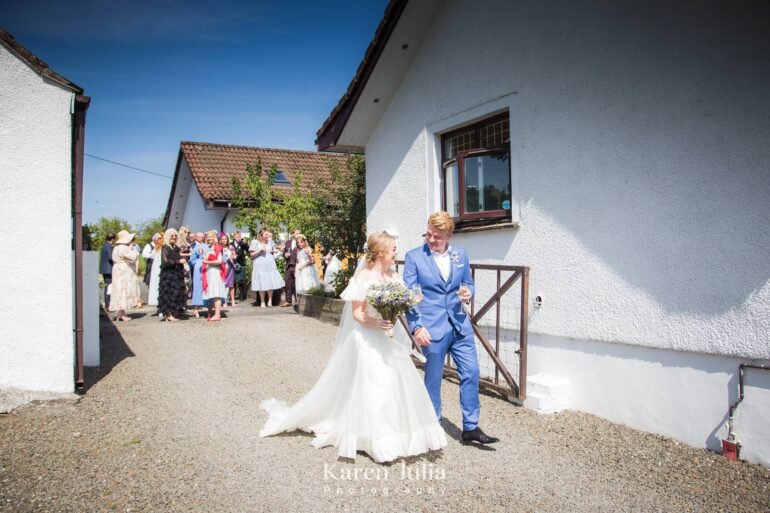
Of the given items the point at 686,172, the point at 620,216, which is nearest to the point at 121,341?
the point at 620,216

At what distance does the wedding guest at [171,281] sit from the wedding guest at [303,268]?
138 inches

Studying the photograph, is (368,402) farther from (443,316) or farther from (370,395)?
(443,316)

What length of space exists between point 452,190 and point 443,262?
336 cm

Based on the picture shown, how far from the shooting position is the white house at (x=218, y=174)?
22.9 meters

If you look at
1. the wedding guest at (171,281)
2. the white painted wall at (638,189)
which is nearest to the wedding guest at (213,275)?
the wedding guest at (171,281)

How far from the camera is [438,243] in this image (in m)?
5.12

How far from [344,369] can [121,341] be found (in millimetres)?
6842

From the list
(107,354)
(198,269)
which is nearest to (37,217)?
(107,354)

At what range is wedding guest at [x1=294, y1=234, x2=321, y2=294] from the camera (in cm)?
1549

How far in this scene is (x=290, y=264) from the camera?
51.0 feet

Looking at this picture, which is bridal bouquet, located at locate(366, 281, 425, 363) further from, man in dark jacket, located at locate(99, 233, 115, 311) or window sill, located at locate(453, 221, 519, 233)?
man in dark jacket, located at locate(99, 233, 115, 311)

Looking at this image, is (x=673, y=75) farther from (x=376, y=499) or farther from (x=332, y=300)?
(x=332, y=300)

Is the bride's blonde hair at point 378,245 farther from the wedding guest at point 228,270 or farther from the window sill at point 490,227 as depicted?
the wedding guest at point 228,270

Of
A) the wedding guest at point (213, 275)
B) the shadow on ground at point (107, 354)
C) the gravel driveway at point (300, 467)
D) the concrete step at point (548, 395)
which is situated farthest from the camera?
the wedding guest at point (213, 275)
